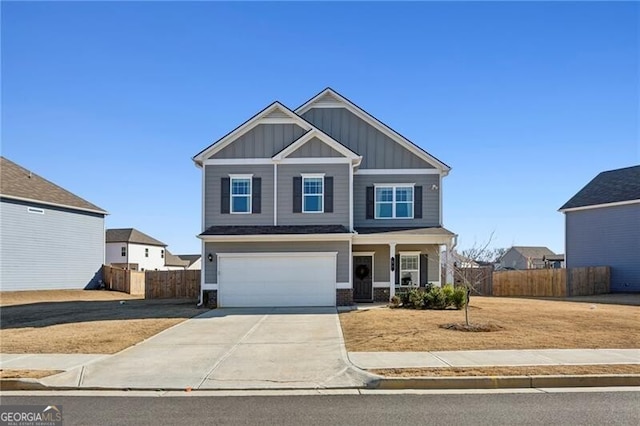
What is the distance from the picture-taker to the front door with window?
23609mm

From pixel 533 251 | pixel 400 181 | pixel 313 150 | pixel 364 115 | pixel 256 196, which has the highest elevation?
pixel 364 115

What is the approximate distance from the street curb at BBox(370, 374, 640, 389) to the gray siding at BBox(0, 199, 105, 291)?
89.0ft

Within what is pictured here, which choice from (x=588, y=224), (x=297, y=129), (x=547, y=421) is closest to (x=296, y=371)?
(x=547, y=421)

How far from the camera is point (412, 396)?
7.78 m

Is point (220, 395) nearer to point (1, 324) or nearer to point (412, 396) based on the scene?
point (412, 396)

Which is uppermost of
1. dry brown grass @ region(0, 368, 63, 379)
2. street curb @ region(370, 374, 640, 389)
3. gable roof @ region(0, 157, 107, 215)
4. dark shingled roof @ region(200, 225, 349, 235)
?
gable roof @ region(0, 157, 107, 215)

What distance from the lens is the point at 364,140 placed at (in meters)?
24.7

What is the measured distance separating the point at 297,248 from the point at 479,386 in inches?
527

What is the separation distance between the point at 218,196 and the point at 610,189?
26081 mm

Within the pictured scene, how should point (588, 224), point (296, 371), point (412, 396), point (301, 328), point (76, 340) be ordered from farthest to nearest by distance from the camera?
point (588, 224), point (301, 328), point (76, 340), point (296, 371), point (412, 396)

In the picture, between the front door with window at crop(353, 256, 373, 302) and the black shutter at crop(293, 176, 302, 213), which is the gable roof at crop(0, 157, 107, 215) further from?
the front door with window at crop(353, 256, 373, 302)

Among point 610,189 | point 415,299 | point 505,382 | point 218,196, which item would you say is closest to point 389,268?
point 415,299

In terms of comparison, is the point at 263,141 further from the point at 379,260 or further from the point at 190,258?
the point at 190,258

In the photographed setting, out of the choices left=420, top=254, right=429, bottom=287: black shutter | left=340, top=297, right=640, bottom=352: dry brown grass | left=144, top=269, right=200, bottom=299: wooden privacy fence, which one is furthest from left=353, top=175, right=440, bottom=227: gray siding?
left=144, top=269, right=200, bottom=299: wooden privacy fence
